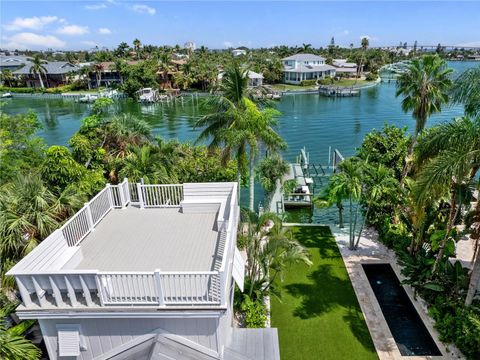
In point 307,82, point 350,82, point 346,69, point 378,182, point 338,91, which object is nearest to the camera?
point 378,182

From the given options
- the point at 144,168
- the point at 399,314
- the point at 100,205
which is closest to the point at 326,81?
the point at 144,168

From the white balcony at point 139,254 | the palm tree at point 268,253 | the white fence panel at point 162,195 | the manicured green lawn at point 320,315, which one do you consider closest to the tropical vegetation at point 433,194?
the manicured green lawn at point 320,315

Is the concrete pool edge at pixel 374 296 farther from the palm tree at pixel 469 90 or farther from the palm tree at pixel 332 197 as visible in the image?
the palm tree at pixel 469 90

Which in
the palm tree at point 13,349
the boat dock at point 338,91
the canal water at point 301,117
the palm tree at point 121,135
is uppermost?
the palm tree at point 121,135

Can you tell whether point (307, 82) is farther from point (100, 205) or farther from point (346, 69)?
point (100, 205)

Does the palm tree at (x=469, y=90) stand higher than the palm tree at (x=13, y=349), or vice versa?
the palm tree at (x=469, y=90)
